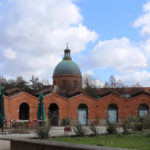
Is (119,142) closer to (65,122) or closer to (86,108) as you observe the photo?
(65,122)

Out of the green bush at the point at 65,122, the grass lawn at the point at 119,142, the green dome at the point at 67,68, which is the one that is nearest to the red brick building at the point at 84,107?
the green bush at the point at 65,122

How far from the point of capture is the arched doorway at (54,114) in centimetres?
3638

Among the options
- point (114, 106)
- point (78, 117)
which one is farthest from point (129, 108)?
point (78, 117)

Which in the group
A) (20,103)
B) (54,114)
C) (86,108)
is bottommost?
(54,114)

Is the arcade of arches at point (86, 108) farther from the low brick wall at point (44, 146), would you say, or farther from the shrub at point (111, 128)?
the low brick wall at point (44, 146)

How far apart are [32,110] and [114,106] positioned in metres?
11.3

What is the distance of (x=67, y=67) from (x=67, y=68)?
0.25m

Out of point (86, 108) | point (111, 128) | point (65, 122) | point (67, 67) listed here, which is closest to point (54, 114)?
point (65, 122)

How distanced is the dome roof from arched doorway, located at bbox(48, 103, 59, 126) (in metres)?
26.8

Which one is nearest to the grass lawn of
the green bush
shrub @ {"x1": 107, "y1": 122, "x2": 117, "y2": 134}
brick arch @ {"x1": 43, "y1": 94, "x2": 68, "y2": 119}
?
shrub @ {"x1": 107, "y1": 122, "x2": 117, "y2": 134}

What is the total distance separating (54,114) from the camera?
36.8 m

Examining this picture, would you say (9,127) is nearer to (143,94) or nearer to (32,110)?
(32,110)

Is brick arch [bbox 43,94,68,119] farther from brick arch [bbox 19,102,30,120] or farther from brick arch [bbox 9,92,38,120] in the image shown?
brick arch [bbox 19,102,30,120]

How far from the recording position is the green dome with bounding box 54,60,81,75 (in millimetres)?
65375
